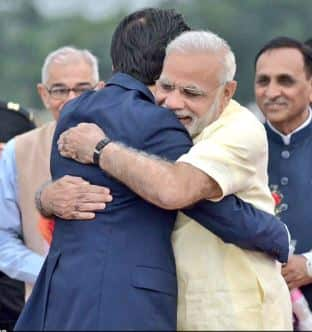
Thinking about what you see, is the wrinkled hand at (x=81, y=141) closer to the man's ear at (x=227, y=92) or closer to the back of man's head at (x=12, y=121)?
the man's ear at (x=227, y=92)

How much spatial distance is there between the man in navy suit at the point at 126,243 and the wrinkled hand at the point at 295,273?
1.05 m

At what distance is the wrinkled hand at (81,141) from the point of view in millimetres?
4281

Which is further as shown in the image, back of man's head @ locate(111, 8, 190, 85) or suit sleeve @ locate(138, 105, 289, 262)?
back of man's head @ locate(111, 8, 190, 85)

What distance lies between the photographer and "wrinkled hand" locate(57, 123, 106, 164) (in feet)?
14.0

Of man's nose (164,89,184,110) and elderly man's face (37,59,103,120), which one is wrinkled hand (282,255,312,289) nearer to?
man's nose (164,89,184,110)

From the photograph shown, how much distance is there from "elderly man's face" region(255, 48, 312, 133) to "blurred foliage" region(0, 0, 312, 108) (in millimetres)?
16985

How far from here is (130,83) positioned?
14.3ft

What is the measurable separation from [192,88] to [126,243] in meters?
0.55

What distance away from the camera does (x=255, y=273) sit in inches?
169

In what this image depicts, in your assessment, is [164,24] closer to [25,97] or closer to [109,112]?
[109,112]

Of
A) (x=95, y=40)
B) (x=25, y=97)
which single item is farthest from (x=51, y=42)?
(x=25, y=97)

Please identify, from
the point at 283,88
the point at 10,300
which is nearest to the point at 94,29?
the point at 10,300

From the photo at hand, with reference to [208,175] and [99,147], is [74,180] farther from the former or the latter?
[208,175]

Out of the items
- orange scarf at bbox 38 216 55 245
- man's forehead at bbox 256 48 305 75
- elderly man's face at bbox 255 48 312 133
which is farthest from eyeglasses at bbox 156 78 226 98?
man's forehead at bbox 256 48 305 75
